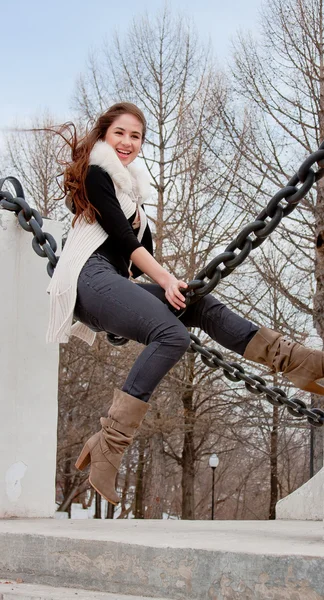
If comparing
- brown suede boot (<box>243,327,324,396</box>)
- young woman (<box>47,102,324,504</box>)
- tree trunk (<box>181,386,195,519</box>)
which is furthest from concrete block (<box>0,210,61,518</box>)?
tree trunk (<box>181,386,195,519</box>)

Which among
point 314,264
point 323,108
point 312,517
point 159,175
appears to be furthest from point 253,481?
point 312,517

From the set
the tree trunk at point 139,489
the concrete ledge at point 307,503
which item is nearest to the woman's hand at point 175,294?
the concrete ledge at point 307,503

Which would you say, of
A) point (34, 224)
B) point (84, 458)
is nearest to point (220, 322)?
point (84, 458)

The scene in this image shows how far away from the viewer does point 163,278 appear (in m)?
3.00

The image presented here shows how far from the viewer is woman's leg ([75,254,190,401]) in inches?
108

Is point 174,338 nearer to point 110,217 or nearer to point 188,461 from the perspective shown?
point 110,217

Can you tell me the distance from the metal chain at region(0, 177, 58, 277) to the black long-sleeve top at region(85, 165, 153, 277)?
0.31 meters

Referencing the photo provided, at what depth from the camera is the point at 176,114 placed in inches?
712

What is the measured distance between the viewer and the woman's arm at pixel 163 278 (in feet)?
9.64

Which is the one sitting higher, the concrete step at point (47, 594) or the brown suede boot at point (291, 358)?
the brown suede boot at point (291, 358)

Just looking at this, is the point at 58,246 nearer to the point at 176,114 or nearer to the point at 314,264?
the point at 314,264

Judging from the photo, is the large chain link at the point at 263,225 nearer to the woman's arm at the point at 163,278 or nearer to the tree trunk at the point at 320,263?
the woman's arm at the point at 163,278

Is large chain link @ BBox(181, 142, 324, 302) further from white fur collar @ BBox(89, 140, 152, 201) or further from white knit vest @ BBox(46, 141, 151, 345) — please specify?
white fur collar @ BBox(89, 140, 152, 201)

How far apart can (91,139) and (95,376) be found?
16.1m
